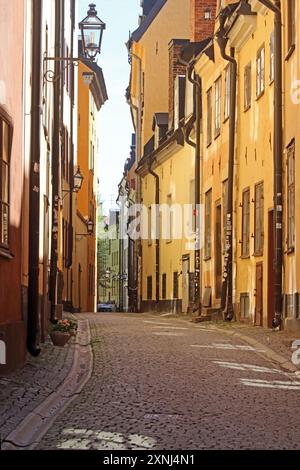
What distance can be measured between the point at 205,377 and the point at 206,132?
16.4m

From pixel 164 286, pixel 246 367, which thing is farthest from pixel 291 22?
pixel 164 286

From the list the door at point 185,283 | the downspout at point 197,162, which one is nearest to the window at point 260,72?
the downspout at point 197,162

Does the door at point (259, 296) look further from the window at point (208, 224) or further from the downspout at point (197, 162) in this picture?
the downspout at point (197, 162)

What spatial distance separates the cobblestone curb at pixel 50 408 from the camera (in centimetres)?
727

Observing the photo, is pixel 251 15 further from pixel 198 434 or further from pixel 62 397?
pixel 198 434

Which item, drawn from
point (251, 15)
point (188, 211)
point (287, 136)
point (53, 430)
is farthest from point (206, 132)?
point (53, 430)

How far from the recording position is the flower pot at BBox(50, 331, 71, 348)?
49.4 feet

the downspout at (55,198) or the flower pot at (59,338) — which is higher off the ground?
the downspout at (55,198)

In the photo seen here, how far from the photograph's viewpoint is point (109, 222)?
292 ft

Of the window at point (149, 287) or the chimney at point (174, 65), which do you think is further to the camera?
the window at point (149, 287)

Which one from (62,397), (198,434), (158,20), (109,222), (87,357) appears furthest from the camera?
(109,222)

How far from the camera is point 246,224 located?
71.7ft

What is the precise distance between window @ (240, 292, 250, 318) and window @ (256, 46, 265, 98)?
413 cm

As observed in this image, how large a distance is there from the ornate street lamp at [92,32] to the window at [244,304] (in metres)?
7.10
